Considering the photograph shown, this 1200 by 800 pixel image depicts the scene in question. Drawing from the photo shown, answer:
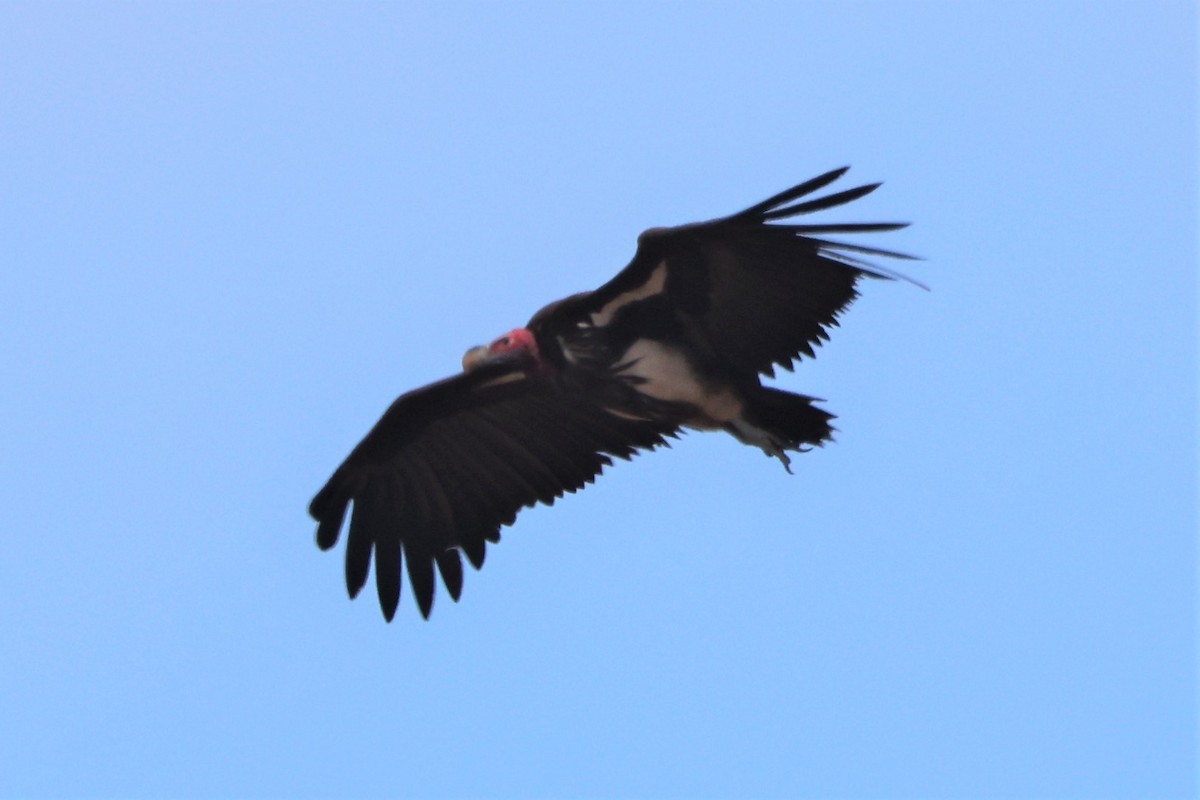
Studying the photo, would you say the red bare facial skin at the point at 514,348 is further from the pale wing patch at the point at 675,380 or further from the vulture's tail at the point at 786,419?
the vulture's tail at the point at 786,419

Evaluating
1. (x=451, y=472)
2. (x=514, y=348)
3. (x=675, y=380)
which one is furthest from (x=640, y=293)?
(x=451, y=472)

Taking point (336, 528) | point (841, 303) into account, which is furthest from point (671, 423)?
point (336, 528)

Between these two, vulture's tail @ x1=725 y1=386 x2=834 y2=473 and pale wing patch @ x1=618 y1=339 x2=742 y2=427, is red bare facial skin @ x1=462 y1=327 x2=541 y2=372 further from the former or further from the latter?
vulture's tail @ x1=725 y1=386 x2=834 y2=473

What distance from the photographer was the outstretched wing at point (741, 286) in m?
11.6

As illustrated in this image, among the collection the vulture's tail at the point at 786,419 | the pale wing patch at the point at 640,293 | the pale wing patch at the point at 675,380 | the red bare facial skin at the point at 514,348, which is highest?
the red bare facial skin at the point at 514,348

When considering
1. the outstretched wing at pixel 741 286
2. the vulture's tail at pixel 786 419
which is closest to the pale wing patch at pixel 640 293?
the outstretched wing at pixel 741 286

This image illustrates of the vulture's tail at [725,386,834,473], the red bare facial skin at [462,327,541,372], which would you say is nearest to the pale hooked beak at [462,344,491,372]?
the red bare facial skin at [462,327,541,372]

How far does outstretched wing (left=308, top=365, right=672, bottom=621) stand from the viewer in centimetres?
1346

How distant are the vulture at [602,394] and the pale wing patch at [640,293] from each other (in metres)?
0.01

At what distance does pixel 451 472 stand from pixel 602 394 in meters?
1.49

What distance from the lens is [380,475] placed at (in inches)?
539

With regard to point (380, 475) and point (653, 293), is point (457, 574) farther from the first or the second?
point (653, 293)

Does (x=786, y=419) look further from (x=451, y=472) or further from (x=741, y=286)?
(x=451, y=472)

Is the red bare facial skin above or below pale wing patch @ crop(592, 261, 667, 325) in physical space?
above
